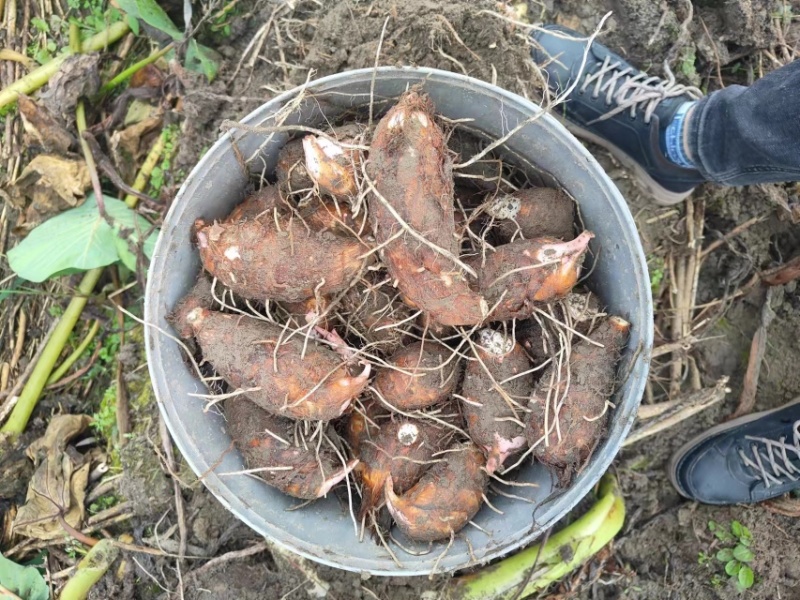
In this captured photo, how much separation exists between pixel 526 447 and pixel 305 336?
0.52 m

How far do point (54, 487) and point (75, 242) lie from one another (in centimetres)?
64

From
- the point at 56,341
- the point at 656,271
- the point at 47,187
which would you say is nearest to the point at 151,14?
the point at 47,187

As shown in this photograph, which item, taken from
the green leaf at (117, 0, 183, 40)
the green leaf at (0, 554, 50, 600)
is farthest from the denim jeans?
the green leaf at (0, 554, 50, 600)

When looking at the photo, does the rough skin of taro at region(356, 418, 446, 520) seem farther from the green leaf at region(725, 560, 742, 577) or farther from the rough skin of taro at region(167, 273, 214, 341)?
the green leaf at region(725, 560, 742, 577)

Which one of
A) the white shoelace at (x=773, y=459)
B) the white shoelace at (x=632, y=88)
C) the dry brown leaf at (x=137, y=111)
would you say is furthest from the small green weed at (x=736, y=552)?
the dry brown leaf at (x=137, y=111)

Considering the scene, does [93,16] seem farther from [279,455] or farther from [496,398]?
[496,398]

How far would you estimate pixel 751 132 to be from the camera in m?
1.25

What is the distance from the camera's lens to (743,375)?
5.54 ft

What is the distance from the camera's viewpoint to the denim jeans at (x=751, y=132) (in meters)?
1.18

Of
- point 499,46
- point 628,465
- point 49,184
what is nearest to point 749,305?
point 628,465

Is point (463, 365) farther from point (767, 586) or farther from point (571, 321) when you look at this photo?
point (767, 586)

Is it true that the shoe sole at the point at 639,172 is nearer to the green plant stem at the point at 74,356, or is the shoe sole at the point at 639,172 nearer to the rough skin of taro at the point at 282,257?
the rough skin of taro at the point at 282,257

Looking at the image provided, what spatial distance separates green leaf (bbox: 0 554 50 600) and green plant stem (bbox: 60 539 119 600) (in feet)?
0.20

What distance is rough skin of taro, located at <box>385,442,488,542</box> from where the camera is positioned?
1.23m
